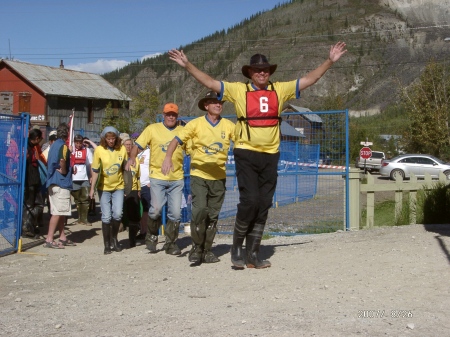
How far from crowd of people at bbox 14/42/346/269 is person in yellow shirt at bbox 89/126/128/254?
0.01 metres

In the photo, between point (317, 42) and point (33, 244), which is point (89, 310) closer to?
point (33, 244)

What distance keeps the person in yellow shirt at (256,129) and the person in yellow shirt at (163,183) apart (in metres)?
1.98

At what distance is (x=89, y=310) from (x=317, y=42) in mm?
195736

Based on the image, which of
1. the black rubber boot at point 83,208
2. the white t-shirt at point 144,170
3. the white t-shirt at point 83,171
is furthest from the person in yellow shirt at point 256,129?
the white t-shirt at point 83,171

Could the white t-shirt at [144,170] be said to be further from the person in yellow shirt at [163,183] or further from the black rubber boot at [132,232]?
the person in yellow shirt at [163,183]

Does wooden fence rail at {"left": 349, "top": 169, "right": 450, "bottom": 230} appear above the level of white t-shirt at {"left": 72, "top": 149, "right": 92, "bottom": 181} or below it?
below

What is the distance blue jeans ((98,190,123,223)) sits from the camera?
10.1 meters

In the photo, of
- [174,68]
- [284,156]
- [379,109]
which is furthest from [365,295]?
[174,68]

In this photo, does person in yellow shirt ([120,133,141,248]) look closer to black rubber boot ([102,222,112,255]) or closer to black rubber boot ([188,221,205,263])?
black rubber boot ([102,222,112,255])

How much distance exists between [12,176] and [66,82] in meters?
58.2

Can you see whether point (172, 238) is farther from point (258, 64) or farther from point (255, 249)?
point (258, 64)

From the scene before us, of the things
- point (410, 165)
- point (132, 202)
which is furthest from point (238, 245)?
point (410, 165)

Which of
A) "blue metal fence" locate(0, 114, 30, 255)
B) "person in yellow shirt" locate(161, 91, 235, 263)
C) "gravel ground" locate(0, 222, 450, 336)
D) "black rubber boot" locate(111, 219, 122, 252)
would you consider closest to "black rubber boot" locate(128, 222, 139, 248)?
"black rubber boot" locate(111, 219, 122, 252)

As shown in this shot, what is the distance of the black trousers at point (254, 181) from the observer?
743 cm
